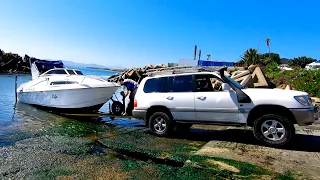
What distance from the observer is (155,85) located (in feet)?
28.0

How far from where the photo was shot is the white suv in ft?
20.9

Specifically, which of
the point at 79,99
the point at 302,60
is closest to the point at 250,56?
the point at 302,60

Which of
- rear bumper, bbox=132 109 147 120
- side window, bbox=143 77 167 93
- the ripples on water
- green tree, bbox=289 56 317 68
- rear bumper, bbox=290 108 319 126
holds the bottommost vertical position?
the ripples on water

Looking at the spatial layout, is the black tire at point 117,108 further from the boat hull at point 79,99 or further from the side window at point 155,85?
the side window at point 155,85

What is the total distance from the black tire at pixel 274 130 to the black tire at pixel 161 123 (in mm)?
2630

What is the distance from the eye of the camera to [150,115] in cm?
855

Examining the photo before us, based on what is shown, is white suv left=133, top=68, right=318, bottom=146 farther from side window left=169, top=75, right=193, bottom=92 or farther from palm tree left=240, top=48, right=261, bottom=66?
palm tree left=240, top=48, right=261, bottom=66

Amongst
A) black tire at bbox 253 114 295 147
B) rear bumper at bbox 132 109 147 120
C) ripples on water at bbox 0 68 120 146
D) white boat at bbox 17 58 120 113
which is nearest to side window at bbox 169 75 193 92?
rear bumper at bbox 132 109 147 120

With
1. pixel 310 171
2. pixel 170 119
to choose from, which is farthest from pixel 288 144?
pixel 170 119

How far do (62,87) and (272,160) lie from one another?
10929mm

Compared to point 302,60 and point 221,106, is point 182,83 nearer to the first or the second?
point 221,106

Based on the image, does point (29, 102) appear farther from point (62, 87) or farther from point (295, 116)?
point (295, 116)

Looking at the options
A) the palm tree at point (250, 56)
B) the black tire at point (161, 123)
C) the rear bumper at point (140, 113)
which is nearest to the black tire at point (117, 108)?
the rear bumper at point (140, 113)

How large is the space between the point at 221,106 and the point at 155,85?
240 centimetres
